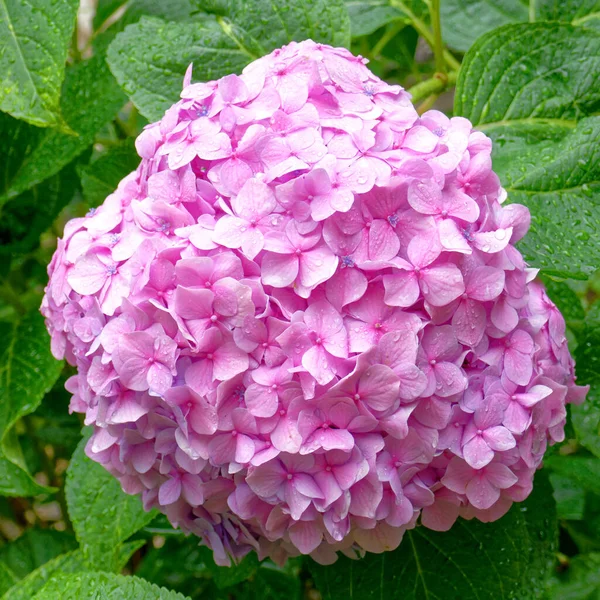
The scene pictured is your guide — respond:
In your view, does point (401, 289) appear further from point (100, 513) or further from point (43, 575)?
point (43, 575)

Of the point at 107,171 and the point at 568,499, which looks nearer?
the point at 107,171

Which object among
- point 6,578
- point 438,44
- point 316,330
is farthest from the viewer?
point 6,578

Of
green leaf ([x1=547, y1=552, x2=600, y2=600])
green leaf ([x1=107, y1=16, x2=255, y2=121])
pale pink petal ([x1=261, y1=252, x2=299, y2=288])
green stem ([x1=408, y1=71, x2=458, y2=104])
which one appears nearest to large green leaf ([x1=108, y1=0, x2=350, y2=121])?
green leaf ([x1=107, y1=16, x2=255, y2=121])

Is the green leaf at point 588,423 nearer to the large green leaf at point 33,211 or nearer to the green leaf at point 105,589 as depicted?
the green leaf at point 105,589

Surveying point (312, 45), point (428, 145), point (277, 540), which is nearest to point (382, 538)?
point (277, 540)

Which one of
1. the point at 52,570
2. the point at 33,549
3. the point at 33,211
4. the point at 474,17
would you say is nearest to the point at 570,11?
the point at 474,17

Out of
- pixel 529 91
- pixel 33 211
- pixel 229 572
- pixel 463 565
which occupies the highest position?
pixel 529 91

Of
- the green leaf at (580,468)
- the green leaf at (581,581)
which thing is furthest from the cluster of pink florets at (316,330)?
the green leaf at (581,581)

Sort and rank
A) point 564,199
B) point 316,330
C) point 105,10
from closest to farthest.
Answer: point 316,330
point 564,199
point 105,10
